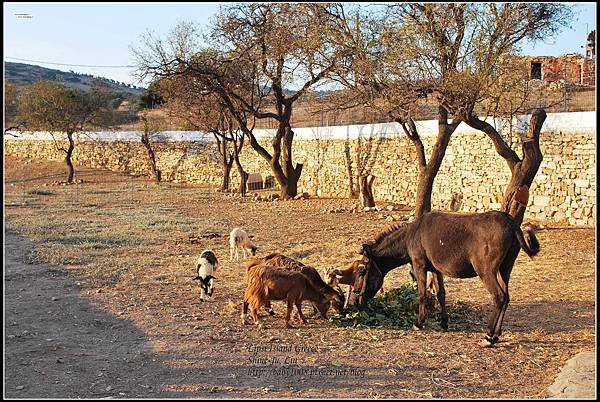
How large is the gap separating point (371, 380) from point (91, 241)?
1018 cm

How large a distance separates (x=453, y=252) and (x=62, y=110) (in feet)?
106

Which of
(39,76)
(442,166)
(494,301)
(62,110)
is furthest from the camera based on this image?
(39,76)

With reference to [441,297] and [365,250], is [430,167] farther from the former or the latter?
[441,297]

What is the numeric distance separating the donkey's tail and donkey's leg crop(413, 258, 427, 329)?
4.12 feet

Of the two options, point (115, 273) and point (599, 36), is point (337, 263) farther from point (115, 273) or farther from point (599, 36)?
point (599, 36)

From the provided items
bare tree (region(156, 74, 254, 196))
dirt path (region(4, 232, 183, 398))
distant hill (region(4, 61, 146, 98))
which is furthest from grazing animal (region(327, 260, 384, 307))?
distant hill (region(4, 61, 146, 98))

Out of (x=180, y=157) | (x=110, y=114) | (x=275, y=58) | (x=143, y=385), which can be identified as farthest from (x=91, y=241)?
(x=110, y=114)

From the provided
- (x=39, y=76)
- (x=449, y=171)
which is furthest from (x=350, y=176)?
(x=39, y=76)

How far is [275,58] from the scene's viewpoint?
2286 cm

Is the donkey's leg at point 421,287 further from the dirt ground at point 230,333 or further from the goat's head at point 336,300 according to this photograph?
the goat's head at point 336,300

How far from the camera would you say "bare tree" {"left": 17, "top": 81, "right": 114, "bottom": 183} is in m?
35.7

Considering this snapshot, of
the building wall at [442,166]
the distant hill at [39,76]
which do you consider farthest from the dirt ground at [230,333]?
the distant hill at [39,76]

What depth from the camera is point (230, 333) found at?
759cm

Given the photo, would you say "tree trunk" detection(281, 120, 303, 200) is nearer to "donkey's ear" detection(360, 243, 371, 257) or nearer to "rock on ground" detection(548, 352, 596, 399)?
"donkey's ear" detection(360, 243, 371, 257)
